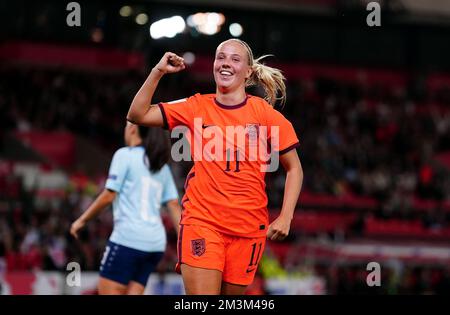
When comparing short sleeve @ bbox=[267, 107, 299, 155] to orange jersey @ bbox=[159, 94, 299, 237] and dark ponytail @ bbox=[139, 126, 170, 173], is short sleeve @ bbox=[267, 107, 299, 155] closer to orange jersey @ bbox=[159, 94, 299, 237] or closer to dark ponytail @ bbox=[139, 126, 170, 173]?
orange jersey @ bbox=[159, 94, 299, 237]

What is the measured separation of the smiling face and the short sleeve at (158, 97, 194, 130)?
0.86ft

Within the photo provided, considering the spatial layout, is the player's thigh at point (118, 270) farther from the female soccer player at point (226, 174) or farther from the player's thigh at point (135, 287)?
the female soccer player at point (226, 174)

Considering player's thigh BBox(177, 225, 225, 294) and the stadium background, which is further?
the stadium background

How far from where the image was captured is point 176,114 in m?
6.11

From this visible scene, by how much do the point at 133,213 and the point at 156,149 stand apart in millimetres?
579

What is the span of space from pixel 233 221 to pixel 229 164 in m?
0.37

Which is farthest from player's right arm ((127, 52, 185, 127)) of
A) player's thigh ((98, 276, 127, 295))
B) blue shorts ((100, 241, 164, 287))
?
player's thigh ((98, 276, 127, 295))

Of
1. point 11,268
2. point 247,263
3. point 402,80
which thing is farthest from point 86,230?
point 402,80

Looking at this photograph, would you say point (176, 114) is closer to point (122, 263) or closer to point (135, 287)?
point (122, 263)

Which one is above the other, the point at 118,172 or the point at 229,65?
the point at 229,65

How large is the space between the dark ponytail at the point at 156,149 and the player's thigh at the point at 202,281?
205 cm

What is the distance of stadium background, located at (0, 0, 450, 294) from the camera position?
55.8ft

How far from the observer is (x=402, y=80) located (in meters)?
34.3

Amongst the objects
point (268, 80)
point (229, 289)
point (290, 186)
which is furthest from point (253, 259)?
point (268, 80)
